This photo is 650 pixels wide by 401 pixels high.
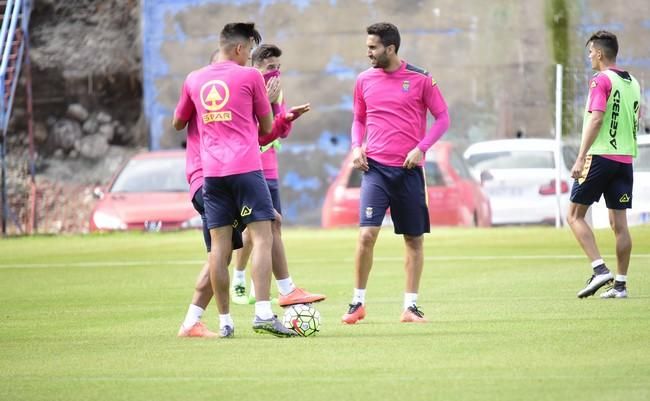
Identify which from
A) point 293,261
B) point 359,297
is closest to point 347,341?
point 359,297

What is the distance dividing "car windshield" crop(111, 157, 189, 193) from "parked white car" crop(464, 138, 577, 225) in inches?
205

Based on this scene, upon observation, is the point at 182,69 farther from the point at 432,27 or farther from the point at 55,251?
the point at 55,251

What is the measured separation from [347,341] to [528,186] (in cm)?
1728

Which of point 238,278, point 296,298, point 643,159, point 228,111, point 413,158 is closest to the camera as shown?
point 228,111

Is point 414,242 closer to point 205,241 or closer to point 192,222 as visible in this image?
point 205,241

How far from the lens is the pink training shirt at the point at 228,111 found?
10320 millimetres

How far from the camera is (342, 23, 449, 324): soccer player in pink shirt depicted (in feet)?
38.8

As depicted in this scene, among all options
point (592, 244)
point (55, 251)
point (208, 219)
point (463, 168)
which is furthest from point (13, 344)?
point (463, 168)

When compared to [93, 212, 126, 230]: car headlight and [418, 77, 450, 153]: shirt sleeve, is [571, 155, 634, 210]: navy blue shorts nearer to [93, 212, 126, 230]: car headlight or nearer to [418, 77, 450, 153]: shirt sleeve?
[418, 77, 450, 153]: shirt sleeve

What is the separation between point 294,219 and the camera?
33.8 meters

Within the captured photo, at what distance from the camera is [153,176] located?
26766mm

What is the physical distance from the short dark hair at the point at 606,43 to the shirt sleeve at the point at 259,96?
12.9 feet

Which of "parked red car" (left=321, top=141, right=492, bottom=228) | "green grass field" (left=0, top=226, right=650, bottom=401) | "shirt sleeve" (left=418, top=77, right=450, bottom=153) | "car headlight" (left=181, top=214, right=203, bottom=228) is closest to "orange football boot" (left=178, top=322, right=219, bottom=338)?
"green grass field" (left=0, top=226, right=650, bottom=401)

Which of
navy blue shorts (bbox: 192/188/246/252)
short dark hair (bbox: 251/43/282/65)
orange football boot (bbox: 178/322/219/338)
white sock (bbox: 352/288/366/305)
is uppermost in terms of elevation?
short dark hair (bbox: 251/43/282/65)
